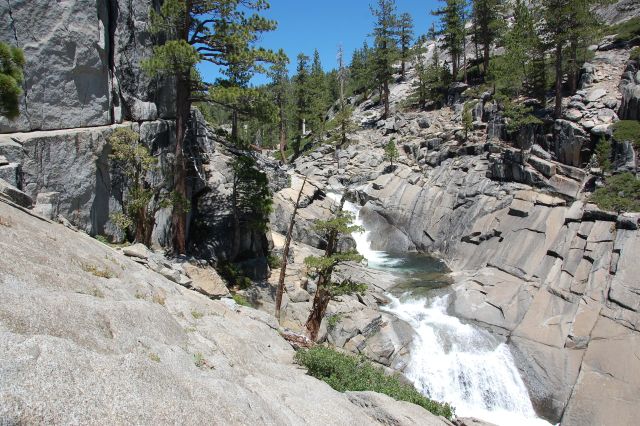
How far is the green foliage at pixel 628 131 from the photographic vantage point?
91.2 ft

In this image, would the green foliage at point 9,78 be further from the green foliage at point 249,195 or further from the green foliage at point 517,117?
the green foliage at point 517,117

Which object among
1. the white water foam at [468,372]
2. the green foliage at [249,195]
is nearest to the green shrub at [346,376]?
the white water foam at [468,372]

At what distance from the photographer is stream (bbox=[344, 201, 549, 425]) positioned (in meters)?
19.5

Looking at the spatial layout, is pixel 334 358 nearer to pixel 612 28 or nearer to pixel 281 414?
pixel 281 414

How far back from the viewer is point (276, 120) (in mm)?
18891

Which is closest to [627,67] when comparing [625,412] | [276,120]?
[625,412]

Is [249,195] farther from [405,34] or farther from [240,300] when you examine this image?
[405,34]

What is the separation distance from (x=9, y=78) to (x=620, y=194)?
30863mm

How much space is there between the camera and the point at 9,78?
980cm

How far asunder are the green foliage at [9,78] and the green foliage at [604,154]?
33072 millimetres

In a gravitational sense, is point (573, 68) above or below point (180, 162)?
above

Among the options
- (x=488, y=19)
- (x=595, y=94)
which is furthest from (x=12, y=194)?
(x=488, y=19)

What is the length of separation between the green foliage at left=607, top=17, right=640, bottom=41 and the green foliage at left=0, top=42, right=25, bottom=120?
→ 160ft

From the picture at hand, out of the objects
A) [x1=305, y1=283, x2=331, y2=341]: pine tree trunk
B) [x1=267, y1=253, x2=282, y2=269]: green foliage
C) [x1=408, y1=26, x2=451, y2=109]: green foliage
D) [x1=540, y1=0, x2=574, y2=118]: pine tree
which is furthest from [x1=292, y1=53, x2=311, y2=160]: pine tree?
[x1=305, y1=283, x2=331, y2=341]: pine tree trunk
